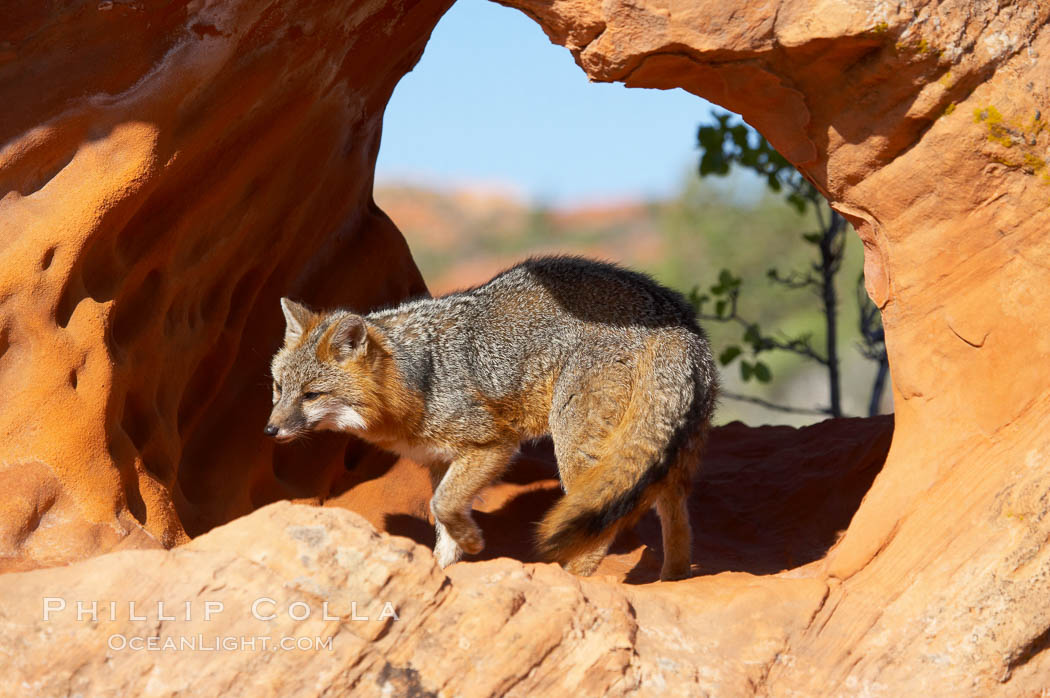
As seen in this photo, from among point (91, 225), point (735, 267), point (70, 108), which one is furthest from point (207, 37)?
point (735, 267)

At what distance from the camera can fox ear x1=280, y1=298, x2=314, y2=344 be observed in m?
6.91

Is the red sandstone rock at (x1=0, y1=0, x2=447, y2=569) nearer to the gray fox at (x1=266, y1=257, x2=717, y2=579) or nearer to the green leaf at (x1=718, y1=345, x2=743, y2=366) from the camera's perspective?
the gray fox at (x1=266, y1=257, x2=717, y2=579)

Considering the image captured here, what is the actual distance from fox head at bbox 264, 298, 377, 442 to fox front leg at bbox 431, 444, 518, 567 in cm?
69

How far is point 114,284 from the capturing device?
5.71 meters

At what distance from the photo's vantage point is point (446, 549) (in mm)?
6961

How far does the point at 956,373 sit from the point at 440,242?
136 ft

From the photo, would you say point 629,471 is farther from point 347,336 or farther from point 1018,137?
point 1018,137

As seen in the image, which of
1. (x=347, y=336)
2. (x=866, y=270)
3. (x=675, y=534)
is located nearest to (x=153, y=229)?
(x=347, y=336)

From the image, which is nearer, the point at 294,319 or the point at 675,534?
the point at 675,534

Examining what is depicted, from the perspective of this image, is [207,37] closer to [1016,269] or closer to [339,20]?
[339,20]

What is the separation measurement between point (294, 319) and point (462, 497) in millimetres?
1599

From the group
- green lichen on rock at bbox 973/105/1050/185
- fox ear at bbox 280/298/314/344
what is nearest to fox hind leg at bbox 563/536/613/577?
fox ear at bbox 280/298/314/344

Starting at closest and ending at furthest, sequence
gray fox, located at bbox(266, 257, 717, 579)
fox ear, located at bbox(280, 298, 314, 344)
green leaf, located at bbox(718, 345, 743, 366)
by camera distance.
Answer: gray fox, located at bbox(266, 257, 717, 579)
fox ear, located at bbox(280, 298, 314, 344)
green leaf, located at bbox(718, 345, 743, 366)

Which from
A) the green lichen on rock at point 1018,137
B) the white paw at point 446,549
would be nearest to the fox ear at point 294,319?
the white paw at point 446,549
